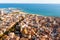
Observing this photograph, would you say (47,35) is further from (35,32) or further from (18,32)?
(18,32)

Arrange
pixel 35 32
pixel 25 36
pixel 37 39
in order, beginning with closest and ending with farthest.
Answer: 1. pixel 37 39
2. pixel 25 36
3. pixel 35 32

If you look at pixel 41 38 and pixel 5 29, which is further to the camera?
pixel 5 29

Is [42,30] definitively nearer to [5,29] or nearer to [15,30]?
[15,30]

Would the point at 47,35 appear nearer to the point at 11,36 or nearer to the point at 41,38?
the point at 41,38

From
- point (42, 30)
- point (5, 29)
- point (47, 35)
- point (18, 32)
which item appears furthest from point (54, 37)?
point (5, 29)

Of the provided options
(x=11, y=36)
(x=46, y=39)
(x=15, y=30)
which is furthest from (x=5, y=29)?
(x=46, y=39)

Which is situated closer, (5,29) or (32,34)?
(32,34)

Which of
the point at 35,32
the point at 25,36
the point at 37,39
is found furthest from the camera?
the point at 35,32
